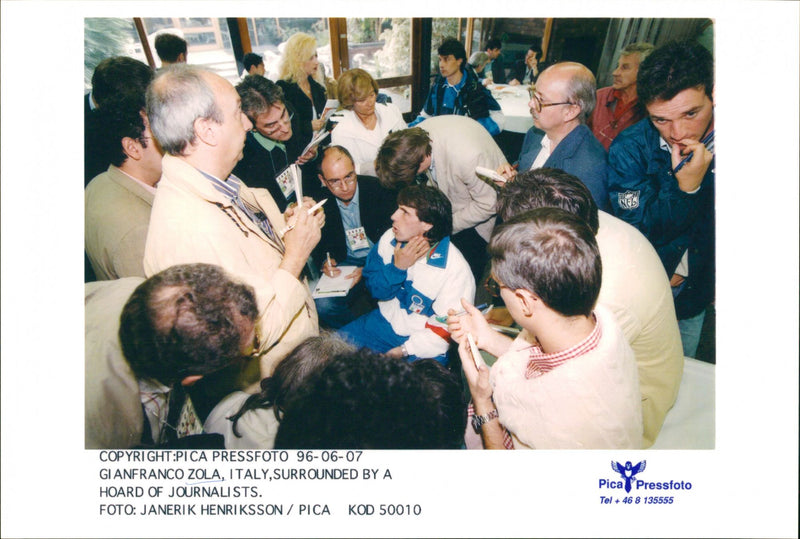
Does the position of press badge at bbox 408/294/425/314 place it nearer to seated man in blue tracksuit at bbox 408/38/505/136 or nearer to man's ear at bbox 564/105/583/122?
man's ear at bbox 564/105/583/122

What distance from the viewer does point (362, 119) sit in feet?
9.78

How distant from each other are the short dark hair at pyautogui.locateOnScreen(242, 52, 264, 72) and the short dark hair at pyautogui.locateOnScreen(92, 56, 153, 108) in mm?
1650

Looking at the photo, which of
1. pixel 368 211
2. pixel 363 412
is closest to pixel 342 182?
pixel 368 211

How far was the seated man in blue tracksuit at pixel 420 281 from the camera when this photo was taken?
6.13ft

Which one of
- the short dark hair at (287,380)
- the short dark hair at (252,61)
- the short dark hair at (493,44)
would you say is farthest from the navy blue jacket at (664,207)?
Result: the short dark hair at (493,44)

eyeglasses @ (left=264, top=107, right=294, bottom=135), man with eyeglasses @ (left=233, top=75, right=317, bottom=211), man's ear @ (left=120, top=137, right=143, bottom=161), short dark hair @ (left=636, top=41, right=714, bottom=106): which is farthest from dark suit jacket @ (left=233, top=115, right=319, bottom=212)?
short dark hair @ (left=636, top=41, right=714, bottom=106)

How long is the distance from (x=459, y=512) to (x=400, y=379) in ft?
2.37

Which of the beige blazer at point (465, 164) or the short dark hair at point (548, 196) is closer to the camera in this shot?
the short dark hair at point (548, 196)

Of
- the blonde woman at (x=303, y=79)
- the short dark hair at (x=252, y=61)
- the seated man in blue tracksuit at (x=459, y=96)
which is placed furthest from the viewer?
the seated man in blue tracksuit at (x=459, y=96)

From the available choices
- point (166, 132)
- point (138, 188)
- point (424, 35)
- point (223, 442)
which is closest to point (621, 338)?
point (223, 442)

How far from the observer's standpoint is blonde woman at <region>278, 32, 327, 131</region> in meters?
3.09

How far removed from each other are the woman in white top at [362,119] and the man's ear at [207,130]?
1497 millimetres

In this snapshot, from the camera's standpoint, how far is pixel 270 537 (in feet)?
4.30

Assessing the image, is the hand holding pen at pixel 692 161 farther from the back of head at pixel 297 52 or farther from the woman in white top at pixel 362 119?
the back of head at pixel 297 52
